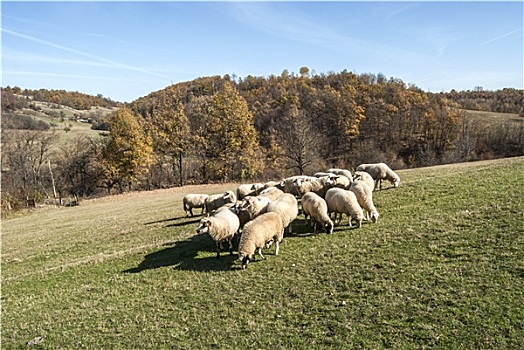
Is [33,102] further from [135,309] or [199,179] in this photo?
[135,309]

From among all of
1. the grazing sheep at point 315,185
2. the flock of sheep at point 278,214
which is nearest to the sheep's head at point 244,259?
the flock of sheep at point 278,214

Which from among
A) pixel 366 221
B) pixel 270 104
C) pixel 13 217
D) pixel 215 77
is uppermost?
pixel 215 77

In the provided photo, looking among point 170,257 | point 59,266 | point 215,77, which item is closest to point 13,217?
point 59,266

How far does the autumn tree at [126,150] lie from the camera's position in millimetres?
52312

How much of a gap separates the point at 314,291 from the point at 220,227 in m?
4.79

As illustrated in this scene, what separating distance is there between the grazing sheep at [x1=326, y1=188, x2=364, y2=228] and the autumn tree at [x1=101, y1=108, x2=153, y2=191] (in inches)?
1762

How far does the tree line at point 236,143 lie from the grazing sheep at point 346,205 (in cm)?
3587

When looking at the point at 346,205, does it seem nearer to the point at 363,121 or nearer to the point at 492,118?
the point at 363,121

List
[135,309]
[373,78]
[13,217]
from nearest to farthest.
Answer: [135,309] → [13,217] → [373,78]

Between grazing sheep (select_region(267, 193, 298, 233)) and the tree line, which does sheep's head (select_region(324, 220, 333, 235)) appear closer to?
grazing sheep (select_region(267, 193, 298, 233))

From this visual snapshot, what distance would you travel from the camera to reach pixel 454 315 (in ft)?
23.4

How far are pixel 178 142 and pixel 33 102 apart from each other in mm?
98095

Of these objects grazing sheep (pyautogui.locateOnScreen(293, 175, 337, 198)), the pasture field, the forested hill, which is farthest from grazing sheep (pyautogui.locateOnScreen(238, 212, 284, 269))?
the forested hill

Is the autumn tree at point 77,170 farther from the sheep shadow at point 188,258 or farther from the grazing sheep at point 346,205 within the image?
the grazing sheep at point 346,205
